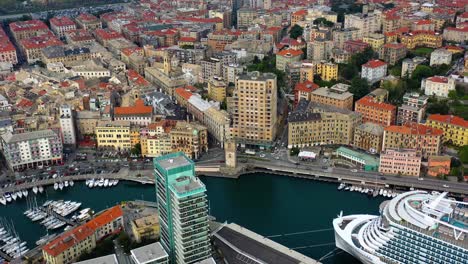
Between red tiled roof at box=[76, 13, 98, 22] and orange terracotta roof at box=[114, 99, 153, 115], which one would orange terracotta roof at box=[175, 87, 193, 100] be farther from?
red tiled roof at box=[76, 13, 98, 22]

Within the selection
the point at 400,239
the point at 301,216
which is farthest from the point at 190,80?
the point at 400,239

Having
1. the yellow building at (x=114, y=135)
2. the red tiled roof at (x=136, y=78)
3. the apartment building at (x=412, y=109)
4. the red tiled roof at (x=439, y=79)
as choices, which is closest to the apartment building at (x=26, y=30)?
the red tiled roof at (x=136, y=78)

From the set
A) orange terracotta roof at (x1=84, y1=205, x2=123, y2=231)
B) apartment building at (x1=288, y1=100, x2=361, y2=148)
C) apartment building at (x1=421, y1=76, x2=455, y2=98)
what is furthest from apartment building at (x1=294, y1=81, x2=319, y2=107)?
orange terracotta roof at (x1=84, y1=205, x2=123, y2=231)

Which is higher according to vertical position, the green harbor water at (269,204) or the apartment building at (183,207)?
the apartment building at (183,207)

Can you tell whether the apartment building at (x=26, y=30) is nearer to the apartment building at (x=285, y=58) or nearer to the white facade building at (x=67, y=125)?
the white facade building at (x=67, y=125)

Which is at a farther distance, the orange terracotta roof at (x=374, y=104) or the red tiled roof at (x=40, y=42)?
the red tiled roof at (x=40, y=42)

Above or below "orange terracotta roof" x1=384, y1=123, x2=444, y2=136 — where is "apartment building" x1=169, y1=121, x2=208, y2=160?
below

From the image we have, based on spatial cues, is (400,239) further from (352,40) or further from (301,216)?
(352,40)
